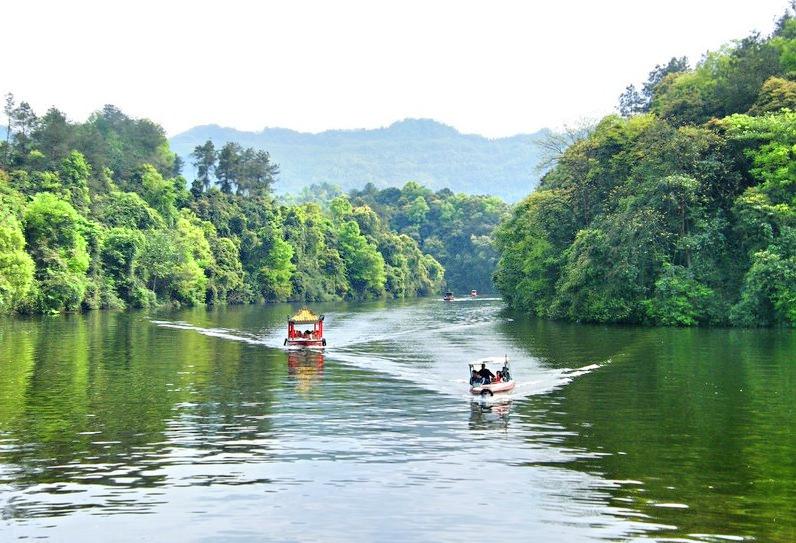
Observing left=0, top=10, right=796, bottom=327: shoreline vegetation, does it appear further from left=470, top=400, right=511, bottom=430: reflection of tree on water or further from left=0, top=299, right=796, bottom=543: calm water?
left=470, top=400, right=511, bottom=430: reflection of tree on water

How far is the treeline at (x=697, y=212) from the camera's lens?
269 feet

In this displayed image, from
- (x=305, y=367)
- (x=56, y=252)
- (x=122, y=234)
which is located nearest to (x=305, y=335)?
(x=305, y=367)

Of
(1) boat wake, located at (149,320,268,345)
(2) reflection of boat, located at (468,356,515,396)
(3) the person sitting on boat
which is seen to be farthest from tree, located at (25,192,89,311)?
(3) the person sitting on boat

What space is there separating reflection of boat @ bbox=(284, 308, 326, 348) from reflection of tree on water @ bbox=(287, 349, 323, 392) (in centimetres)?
113

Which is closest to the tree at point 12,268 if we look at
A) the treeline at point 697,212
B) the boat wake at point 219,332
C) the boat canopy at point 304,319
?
the boat wake at point 219,332

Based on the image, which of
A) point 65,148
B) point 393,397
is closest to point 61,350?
point 393,397

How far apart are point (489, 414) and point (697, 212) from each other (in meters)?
56.6

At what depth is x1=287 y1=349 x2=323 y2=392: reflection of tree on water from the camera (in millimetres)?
47469

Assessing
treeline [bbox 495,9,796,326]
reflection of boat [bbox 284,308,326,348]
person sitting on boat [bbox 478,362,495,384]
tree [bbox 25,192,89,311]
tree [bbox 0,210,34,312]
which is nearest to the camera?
person sitting on boat [bbox 478,362,495,384]

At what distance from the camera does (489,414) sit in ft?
122

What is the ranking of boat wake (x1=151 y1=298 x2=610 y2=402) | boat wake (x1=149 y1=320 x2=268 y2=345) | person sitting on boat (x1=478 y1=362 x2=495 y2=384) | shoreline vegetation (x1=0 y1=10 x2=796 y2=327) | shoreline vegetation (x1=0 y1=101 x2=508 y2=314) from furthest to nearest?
shoreline vegetation (x1=0 y1=101 x2=508 y2=314), shoreline vegetation (x1=0 y1=10 x2=796 y2=327), boat wake (x1=149 y1=320 x2=268 y2=345), boat wake (x1=151 y1=298 x2=610 y2=402), person sitting on boat (x1=478 y1=362 x2=495 y2=384)

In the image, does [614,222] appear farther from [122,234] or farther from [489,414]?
[122,234]

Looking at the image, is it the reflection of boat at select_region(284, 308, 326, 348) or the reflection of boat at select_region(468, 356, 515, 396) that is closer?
the reflection of boat at select_region(468, 356, 515, 396)

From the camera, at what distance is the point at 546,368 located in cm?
5331
